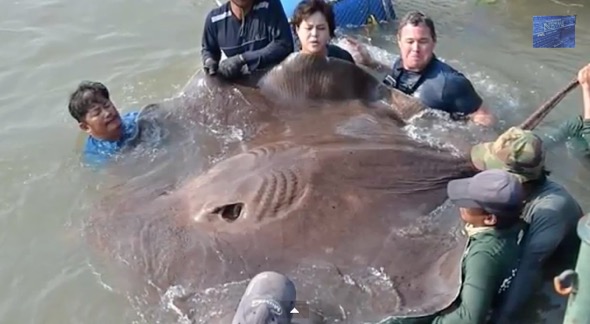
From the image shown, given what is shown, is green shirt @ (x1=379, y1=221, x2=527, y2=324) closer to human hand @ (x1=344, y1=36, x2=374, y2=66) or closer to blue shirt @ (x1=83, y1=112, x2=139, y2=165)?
blue shirt @ (x1=83, y1=112, x2=139, y2=165)

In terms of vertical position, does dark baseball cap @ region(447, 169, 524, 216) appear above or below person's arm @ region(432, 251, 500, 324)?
above

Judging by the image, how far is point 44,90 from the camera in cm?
736

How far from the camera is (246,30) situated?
6254 mm

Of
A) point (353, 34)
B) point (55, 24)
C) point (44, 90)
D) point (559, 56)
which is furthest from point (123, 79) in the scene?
point (559, 56)

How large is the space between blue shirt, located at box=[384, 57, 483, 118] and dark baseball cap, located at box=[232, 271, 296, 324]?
2.58 m

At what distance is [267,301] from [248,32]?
3324 mm

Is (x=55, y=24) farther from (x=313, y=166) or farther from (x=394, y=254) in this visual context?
(x=394, y=254)

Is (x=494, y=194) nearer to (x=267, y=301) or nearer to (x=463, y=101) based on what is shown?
(x=267, y=301)

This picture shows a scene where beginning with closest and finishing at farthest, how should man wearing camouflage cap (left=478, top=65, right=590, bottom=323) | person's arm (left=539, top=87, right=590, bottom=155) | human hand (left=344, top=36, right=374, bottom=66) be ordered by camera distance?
1. man wearing camouflage cap (left=478, top=65, right=590, bottom=323)
2. person's arm (left=539, top=87, right=590, bottom=155)
3. human hand (left=344, top=36, right=374, bottom=66)

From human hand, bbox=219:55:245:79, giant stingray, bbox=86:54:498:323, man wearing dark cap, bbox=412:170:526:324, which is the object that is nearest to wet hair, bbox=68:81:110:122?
human hand, bbox=219:55:245:79

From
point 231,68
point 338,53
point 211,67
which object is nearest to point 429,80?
point 338,53

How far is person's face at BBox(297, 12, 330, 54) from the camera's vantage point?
223 inches

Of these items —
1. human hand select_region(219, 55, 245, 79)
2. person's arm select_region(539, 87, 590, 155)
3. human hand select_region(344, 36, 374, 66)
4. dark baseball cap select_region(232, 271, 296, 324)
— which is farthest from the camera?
human hand select_region(344, 36, 374, 66)

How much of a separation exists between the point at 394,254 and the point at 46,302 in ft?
7.44
